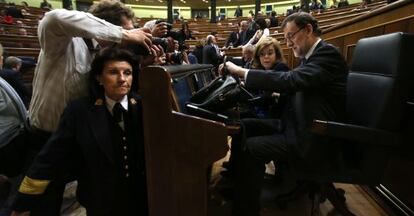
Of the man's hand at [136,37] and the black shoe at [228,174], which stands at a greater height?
the man's hand at [136,37]

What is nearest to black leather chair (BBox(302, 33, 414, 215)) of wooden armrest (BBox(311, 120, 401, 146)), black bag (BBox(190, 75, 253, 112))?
wooden armrest (BBox(311, 120, 401, 146))

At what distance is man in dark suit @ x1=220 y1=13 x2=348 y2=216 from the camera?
4.25 feet

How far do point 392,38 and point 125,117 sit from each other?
117cm

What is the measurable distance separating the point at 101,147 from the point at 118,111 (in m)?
0.16

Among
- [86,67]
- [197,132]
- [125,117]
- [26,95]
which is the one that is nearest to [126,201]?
[125,117]

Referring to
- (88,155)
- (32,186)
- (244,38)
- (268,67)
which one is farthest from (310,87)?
(244,38)

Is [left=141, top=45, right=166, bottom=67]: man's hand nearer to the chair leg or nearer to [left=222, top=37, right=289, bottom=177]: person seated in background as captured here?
[left=222, top=37, right=289, bottom=177]: person seated in background

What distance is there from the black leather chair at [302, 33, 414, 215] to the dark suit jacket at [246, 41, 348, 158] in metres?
0.09

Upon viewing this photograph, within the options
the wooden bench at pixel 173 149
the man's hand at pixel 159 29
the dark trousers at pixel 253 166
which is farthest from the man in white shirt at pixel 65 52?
the dark trousers at pixel 253 166

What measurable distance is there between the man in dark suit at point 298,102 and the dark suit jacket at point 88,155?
58cm

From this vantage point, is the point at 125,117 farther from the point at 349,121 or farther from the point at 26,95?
the point at 26,95

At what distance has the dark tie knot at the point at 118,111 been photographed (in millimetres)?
1117

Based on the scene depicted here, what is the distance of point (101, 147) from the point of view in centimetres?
107

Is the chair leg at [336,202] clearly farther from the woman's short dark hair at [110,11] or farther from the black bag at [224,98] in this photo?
the woman's short dark hair at [110,11]
